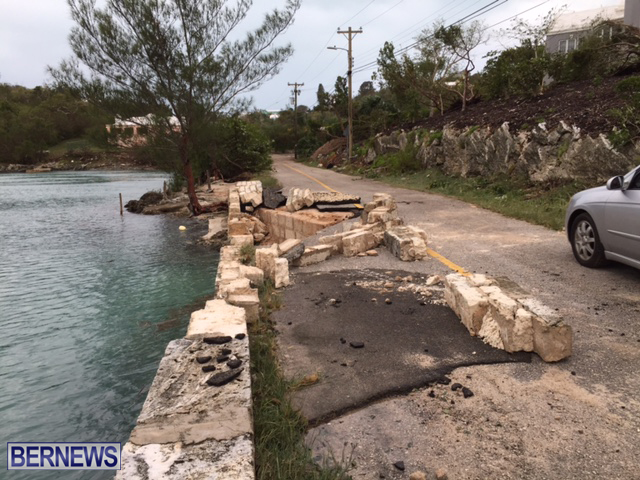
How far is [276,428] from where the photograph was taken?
346 centimetres

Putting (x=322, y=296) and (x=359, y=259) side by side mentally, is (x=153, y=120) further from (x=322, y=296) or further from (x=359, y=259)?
(x=322, y=296)

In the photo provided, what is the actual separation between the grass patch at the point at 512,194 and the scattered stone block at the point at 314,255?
16.8 feet

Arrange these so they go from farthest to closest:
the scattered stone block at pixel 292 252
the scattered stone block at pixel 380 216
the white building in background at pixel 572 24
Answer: the white building in background at pixel 572 24 → the scattered stone block at pixel 380 216 → the scattered stone block at pixel 292 252

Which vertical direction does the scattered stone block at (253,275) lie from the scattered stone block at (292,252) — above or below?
below

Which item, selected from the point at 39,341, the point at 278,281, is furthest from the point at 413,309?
the point at 39,341

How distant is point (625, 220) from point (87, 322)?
369 inches

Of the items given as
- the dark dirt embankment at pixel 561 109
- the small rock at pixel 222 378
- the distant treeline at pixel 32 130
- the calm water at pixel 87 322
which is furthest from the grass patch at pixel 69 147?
the small rock at pixel 222 378

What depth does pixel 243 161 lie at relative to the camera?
32844 mm

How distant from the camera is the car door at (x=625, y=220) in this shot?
19.5 feet

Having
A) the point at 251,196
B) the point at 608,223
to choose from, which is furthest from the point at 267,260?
the point at 251,196

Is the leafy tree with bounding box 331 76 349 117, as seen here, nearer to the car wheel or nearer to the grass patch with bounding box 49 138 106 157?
the car wheel

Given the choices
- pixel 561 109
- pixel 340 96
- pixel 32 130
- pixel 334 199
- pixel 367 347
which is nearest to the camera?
pixel 367 347

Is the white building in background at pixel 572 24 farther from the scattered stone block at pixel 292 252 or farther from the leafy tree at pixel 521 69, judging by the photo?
the scattered stone block at pixel 292 252

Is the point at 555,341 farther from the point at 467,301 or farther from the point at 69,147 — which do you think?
the point at 69,147
